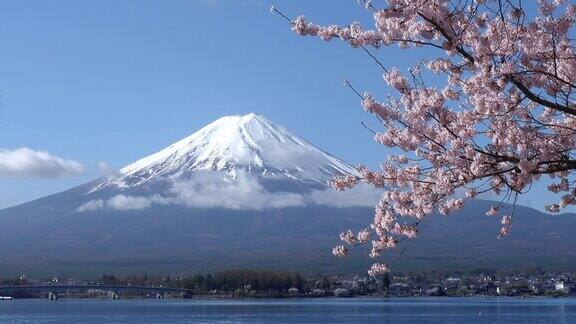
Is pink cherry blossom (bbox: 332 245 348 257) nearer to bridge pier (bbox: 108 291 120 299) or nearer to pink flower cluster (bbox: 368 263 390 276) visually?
pink flower cluster (bbox: 368 263 390 276)

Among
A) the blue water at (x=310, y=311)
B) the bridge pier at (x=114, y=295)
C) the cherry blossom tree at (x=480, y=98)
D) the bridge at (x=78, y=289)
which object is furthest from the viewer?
the bridge pier at (x=114, y=295)

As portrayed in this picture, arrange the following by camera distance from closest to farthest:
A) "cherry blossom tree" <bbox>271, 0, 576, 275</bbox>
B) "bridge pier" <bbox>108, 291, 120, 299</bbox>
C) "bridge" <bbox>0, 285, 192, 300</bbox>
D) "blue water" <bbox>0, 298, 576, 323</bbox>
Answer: "cherry blossom tree" <bbox>271, 0, 576, 275</bbox> < "blue water" <bbox>0, 298, 576, 323</bbox> < "bridge" <bbox>0, 285, 192, 300</bbox> < "bridge pier" <bbox>108, 291, 120, 299</bbox>

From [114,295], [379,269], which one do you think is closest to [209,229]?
[114,295]

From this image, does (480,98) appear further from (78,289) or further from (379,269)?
(78,289)

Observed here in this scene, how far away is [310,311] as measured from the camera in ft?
145

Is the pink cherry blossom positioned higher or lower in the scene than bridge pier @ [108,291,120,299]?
lower

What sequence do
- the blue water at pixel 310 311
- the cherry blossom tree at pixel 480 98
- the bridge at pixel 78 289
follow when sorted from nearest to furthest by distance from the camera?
the cherry blossom tree at pixel 480 98 → the blue water at pixel 310 311 → the bridge at pixel 78 289

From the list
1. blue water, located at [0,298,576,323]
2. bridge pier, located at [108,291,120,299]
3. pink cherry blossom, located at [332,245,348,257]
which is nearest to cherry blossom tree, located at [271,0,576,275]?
pink cherry blossom, located at [332,245,348,257]

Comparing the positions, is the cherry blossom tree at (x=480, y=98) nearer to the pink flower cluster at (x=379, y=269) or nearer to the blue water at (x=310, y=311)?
the pink flower cluster at (x=379, y=269)

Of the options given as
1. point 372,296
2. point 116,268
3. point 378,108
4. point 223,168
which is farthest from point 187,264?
point 378,108

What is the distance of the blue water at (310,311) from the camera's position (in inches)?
1423

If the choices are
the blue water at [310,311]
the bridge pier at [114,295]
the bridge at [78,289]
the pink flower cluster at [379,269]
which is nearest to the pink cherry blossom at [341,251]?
the pink flower cluster at [379,269]

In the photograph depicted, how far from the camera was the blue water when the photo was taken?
3616 centimetres

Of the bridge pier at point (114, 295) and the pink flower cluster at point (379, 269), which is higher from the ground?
the bridge pier at point (114, 295)
